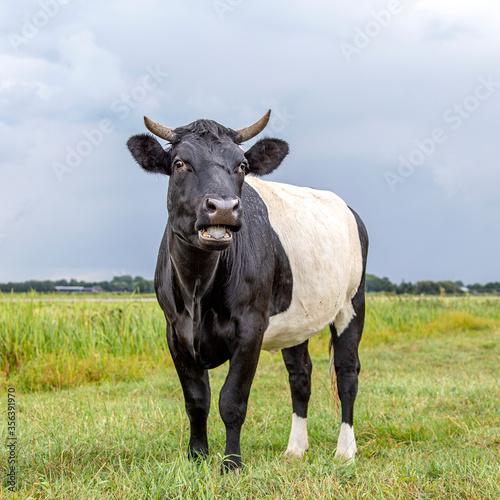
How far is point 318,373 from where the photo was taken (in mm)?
9922

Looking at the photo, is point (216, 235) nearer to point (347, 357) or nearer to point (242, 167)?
point (242, 167)

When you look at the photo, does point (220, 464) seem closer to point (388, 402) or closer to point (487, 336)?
point (388, 402)

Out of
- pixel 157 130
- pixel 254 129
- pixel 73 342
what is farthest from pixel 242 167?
pixel 73 342

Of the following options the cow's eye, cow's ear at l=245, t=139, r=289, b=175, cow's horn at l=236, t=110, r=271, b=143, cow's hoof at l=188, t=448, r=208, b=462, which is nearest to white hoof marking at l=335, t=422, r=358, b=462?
cow's hoof at l=188, t=448, r=208, b=462

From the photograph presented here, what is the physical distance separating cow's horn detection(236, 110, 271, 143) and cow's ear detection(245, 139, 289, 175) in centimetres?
11

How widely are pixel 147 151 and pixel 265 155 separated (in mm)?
938

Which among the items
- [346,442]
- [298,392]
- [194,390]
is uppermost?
[194,390]

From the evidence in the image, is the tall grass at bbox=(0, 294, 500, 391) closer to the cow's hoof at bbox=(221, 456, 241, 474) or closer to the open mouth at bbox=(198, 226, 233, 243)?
the cow's hoof at bbox=(221, 456, 241, 474)

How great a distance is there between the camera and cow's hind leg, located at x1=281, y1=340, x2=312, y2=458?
17.1ft

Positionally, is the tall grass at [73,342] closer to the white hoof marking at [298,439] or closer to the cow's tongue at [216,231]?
the white hoof marking at [298,439]

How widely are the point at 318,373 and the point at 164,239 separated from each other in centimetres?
612

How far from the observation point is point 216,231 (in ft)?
11.3

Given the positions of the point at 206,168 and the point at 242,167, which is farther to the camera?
the point at 242,167

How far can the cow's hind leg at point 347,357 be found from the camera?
533cm
